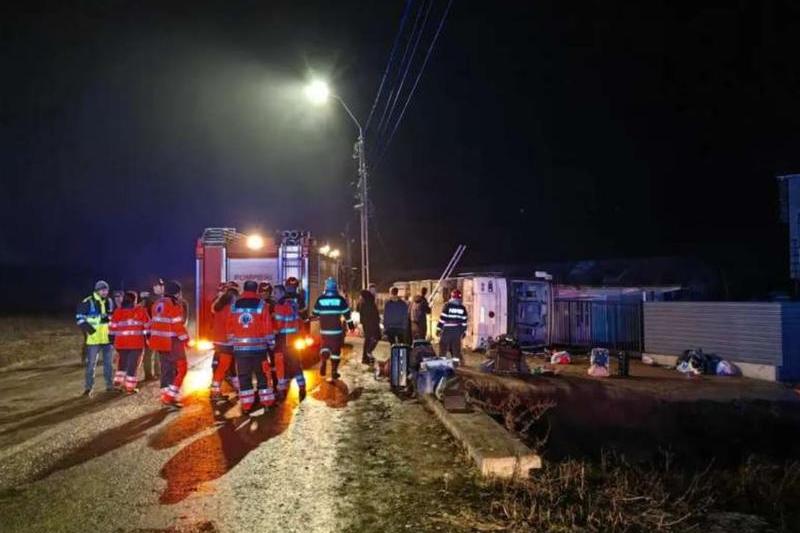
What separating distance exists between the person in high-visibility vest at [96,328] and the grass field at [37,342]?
5.70m

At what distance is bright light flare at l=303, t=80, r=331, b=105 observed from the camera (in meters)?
15.9

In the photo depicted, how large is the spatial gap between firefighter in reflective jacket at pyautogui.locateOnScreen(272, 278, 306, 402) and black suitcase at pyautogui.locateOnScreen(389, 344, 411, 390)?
5.06 ft

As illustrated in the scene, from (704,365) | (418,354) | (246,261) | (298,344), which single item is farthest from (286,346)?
(704,365)

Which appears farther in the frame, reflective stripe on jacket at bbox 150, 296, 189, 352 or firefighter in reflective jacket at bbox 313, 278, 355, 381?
firefighter in reflective jacket at bbox 313, 278, 355, 381

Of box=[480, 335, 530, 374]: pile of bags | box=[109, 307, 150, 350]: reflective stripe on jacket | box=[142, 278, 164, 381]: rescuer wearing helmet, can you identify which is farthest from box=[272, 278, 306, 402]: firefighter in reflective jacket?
box=[480, 335, 530, 374]: pile of bags

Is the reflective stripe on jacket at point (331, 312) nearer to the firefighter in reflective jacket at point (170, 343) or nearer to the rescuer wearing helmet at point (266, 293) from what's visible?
the rescuer wearing helmet at point (266, 293)

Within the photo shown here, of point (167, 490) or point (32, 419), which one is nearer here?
point (167, 490)

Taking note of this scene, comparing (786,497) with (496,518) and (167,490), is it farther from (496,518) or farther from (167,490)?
(167,490)

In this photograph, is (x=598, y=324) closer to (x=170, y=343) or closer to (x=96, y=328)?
(x=170, y=343)

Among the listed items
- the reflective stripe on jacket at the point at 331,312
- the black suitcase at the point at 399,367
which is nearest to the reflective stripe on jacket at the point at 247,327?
the reflective stripe on jacket at the point at 331,312

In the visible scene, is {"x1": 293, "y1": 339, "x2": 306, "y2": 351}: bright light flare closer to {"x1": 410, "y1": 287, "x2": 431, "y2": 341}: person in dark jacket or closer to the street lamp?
{"x1": 410, "y1": 287, "x2": 431, "y2": 341}: person in dark jacket

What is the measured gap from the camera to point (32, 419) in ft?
25.5

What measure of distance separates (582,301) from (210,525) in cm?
1435

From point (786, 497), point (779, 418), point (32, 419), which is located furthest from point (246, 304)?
point (779, 418)
